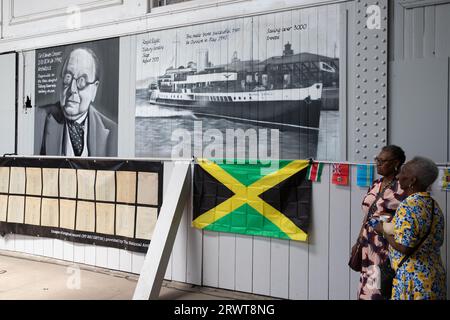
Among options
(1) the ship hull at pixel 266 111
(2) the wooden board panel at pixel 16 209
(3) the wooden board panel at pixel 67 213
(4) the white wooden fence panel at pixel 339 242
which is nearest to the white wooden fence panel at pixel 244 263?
(4) the white wooden fence panel at pixel 339 242

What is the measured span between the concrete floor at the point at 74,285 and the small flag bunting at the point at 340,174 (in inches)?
52.1

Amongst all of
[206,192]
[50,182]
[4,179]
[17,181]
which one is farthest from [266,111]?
[4,179]

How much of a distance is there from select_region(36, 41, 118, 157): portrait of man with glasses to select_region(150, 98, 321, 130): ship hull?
1.14 meters

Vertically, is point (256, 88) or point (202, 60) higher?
point (202, 60)

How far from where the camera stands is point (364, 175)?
3639 mm

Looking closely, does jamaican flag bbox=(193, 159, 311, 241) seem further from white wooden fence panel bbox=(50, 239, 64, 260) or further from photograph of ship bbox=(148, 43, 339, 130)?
white wooden fence panel bbox=(50, 239, 64, 260)

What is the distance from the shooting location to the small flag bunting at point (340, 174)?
147 inches

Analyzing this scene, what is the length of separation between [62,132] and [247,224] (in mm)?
2760

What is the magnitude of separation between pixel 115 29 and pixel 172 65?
3.13ft

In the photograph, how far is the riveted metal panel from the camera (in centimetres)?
361

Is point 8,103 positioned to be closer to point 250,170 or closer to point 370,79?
point 250,170

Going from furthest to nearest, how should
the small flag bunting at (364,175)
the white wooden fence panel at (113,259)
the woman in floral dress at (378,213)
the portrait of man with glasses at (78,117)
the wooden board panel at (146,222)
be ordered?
the portrait of man with glasses at (78,117) < the white wooden fence panel at (113,259) < the wooden board panel at (146,222) < the small flag bunting at (364,175) < the woman in floral dress at (378,213)

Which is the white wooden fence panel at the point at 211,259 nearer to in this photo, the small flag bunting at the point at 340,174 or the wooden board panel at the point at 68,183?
the small flag bunting at the point at 340,174

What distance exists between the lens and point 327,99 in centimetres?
383
